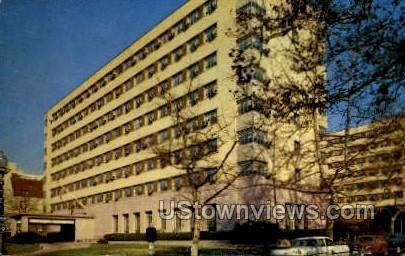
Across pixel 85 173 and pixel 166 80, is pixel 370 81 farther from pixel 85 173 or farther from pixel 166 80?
pixel 85 173

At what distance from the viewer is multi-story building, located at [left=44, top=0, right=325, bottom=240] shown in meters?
39.0

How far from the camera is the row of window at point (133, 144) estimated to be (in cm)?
Answer: 4256

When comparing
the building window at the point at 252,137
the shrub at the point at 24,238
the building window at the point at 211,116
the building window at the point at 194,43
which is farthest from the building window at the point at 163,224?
the building window at the point at 194,43

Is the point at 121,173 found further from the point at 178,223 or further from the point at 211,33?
the point at 211,33

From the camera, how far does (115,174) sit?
60500 mm

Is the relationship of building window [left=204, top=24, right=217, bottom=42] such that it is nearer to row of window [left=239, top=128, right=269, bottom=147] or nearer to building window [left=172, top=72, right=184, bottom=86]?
building window [left=172, top=72, right=184, bottom=86]

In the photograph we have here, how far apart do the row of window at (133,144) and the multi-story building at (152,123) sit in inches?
5.0

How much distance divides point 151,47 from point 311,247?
37081mm

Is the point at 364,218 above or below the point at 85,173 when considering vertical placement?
below

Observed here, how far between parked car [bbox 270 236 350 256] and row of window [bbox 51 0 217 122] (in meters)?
25.8

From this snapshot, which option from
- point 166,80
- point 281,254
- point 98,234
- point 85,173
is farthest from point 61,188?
point 281,254

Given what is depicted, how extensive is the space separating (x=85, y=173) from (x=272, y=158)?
1436 inches

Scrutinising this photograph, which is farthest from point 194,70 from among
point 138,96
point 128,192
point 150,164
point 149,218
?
point 128,192

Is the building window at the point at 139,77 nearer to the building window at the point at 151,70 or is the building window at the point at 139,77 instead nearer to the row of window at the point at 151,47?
the row of window at the point at 151,47
